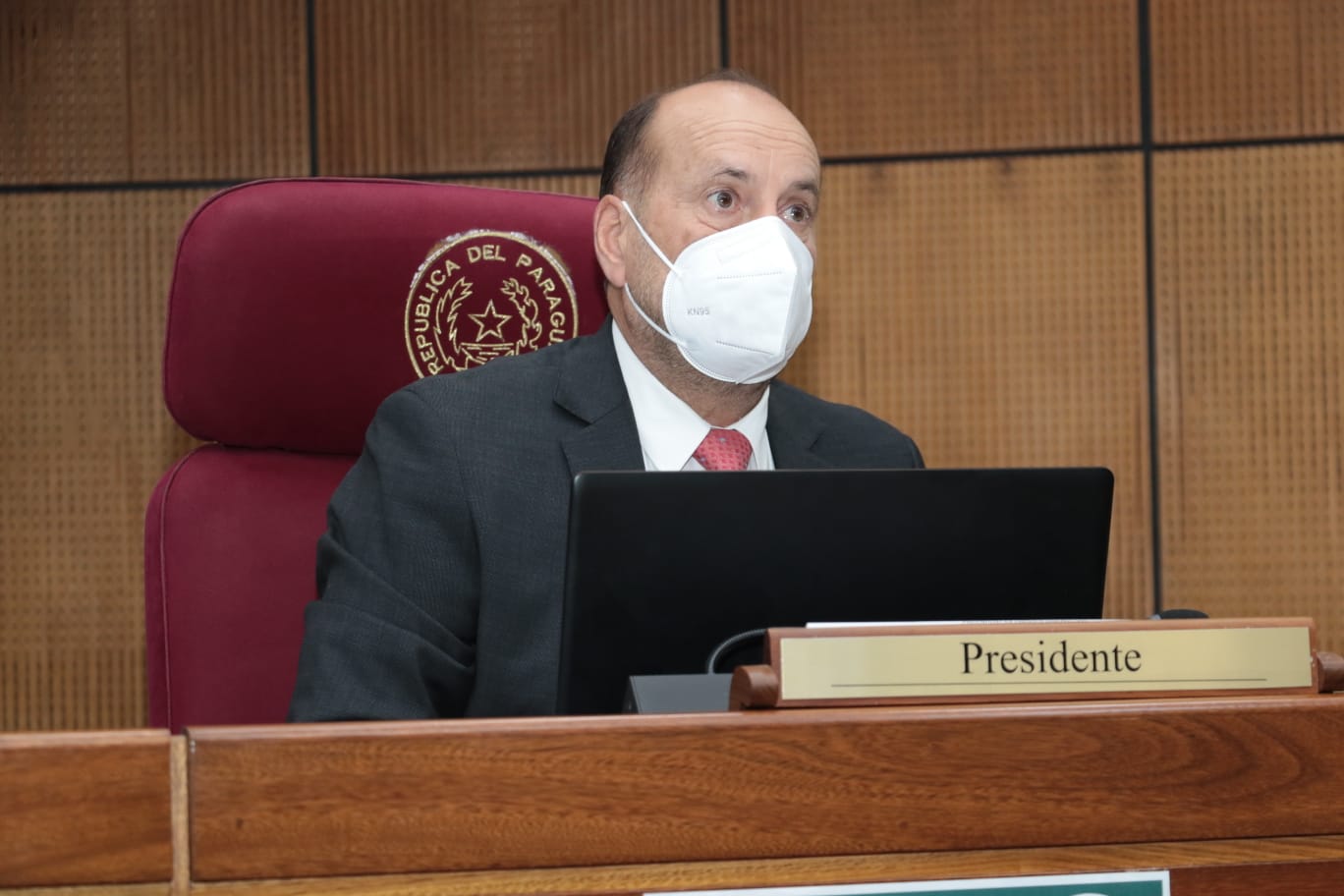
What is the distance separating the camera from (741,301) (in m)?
1.40

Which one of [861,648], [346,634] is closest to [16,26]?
[346,634]

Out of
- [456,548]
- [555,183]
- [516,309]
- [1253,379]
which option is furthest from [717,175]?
[1253,379]

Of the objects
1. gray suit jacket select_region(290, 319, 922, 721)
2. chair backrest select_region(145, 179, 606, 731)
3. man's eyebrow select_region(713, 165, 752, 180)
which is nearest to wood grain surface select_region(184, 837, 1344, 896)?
gray suit jacket select_region(290, 319, 922, 721)

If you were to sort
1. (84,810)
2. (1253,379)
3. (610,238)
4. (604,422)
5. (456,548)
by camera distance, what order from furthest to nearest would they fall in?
(1253,379) → (610,238) → (604,422) → (456,548) → (84,810)

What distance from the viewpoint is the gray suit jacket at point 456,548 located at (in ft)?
3.96

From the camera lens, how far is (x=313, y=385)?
140 cm

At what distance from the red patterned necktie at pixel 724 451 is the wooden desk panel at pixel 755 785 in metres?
0.76

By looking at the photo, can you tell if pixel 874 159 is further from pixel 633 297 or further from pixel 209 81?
pixel 209 81

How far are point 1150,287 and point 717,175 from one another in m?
1.14

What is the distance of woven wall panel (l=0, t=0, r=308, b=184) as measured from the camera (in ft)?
7.72

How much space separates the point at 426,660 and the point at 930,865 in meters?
0.67

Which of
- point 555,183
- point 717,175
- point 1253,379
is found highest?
point 555,183

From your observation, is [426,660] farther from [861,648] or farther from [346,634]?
[861,648]

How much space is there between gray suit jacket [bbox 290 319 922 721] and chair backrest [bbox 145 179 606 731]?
9 cm
